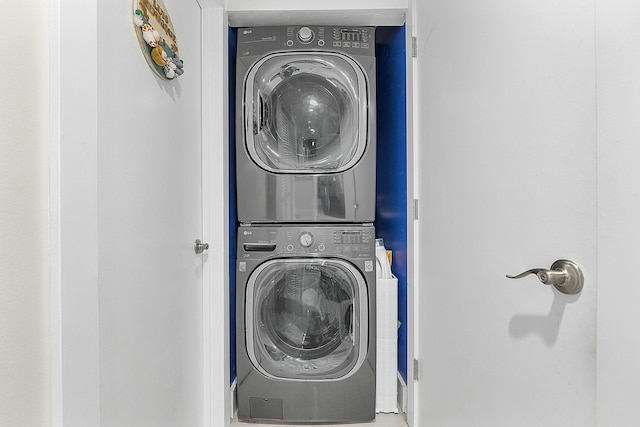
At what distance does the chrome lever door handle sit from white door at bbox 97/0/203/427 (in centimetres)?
94

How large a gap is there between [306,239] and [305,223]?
10cm

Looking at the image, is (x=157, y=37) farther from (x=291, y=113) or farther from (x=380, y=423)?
(x=380, y=423)

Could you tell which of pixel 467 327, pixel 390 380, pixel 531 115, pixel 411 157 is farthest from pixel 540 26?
pixel 390 380

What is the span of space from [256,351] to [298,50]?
150 centimetres

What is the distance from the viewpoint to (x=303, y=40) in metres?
2.05

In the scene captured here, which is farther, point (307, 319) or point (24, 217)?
point (307, 319)

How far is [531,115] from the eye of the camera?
958 mm

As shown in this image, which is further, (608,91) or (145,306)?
(145,306)

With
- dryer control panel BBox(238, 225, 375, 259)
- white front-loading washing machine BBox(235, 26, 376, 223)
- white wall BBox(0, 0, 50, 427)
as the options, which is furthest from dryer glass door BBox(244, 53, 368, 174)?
white wall BBox(0, 0, 50, 427)

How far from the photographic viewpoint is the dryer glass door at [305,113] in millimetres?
2059

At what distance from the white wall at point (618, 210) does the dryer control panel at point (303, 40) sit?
1.42m

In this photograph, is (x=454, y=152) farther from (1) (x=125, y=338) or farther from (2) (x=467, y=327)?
(1) (x=125, y=338)

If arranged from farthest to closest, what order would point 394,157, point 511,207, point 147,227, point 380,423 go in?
point 394,157 < point 380,423 < point 147,227 < point 511,207

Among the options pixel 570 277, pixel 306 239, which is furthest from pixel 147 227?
pixel 570 277
